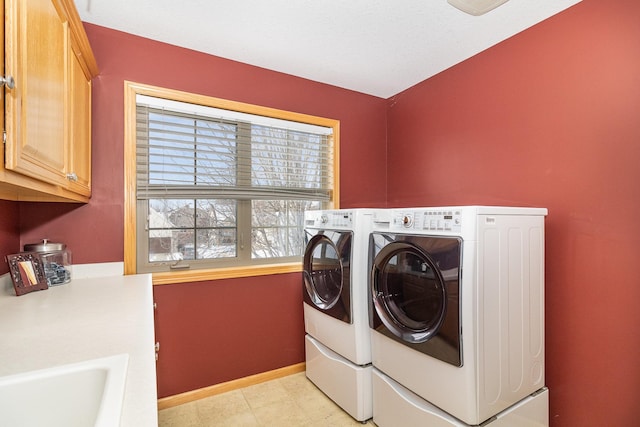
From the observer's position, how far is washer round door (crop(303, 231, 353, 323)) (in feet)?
6.16

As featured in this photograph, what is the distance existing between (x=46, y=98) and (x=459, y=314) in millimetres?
1794

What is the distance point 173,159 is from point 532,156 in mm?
2318

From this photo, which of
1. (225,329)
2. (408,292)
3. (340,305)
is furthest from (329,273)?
(225,329)

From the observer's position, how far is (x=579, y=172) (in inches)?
64.9

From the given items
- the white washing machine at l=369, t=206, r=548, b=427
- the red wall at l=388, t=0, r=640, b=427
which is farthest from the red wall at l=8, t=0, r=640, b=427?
the white washing machine at l=369, t=206, r=548, b=427

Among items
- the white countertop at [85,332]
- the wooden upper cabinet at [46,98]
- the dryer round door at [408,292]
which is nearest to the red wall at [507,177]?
the wooden upper cabinet at [46,98]

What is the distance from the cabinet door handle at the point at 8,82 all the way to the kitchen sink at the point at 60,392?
713 millimetres

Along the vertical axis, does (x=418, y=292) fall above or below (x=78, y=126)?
below

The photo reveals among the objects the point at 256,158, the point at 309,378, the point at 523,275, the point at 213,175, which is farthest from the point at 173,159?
the point at 523,275

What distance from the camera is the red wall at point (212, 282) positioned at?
1.88 m

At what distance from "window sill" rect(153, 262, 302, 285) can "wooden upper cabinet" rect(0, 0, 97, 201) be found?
26.9 inches

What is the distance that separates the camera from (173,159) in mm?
2119

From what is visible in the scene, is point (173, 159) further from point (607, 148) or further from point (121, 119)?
point (607, 148)

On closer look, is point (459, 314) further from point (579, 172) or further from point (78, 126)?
point (78, 126)
